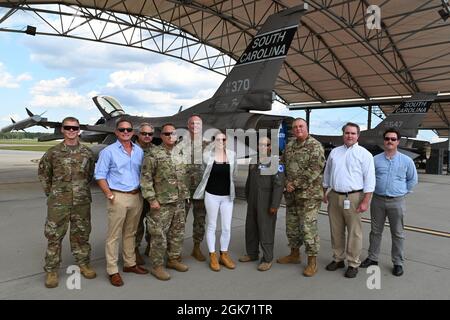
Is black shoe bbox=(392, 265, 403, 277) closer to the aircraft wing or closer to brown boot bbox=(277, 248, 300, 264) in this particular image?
brown boot bbox=(277, 248, 300, 264)

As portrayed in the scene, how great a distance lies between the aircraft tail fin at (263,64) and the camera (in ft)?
24.9

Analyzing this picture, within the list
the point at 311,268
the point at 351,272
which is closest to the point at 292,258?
the point at 311,268

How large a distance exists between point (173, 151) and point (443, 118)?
134ft

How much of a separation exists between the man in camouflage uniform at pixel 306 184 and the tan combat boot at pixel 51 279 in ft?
8.99

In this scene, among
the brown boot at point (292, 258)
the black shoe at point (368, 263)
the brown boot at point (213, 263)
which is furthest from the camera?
the brown boot at point (292, 258)

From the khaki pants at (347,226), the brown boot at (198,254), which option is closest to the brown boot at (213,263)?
the brown boot at (198,254)

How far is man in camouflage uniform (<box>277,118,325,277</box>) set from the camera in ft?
13.6

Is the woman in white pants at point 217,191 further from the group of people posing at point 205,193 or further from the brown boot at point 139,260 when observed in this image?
the brown boot at point 139,260

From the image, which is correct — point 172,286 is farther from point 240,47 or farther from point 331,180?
point 240,47

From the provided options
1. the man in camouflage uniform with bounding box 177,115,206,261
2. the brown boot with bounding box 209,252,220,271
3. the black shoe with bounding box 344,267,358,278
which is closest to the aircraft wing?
the man in camouflage uniform with bounding box 177,115,206,261

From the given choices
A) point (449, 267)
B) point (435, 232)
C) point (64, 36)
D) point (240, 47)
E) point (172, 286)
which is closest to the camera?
point (172, 286)
